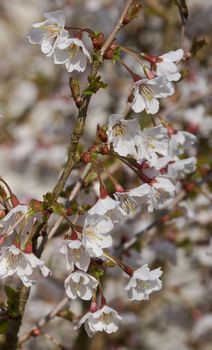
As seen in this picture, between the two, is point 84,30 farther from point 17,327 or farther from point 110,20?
point 110,20

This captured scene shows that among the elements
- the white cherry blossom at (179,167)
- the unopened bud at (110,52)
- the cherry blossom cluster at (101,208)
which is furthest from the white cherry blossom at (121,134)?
the white cherry blossom at (179,167)

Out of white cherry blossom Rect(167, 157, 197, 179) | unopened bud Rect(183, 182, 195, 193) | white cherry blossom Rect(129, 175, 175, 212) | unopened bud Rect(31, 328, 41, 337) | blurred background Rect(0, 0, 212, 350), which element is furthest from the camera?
blurred background Rect(0, 0, 212, 350)

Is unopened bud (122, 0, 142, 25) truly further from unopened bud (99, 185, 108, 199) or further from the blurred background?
the blurred background

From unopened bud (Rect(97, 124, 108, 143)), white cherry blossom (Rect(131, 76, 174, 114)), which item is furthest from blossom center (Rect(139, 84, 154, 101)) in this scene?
unopened bud (Rect(97, 124, 108, 143))

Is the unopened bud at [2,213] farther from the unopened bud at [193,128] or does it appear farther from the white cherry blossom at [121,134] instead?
the unopened bud at [193,128]

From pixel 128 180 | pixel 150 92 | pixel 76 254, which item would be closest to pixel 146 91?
pixel 150 92

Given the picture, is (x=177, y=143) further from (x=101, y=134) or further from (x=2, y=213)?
(x=2, y=213)
